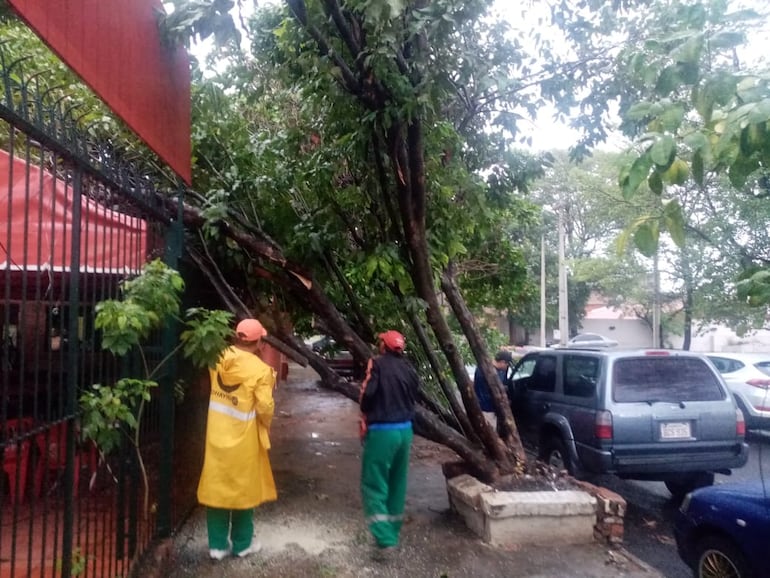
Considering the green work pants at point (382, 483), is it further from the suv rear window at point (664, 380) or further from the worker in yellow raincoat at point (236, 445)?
the suv rear window at point (664, 380)

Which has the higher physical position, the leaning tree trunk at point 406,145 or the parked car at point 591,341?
the leaning tree trunk at point 406,145

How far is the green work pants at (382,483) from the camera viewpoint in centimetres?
532

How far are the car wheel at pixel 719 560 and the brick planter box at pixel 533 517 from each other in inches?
43.6

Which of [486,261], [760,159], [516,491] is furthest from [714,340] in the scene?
[760,159]

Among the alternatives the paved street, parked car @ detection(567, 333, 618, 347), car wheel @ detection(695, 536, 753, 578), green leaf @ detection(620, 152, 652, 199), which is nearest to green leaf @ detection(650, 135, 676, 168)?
green leaf @ detection(620, 152, 652, 199)

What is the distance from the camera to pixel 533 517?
562cm

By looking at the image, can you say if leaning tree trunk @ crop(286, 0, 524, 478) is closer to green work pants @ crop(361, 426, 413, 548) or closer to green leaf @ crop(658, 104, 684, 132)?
green work pants @ crop(361, 426, 413, 548)

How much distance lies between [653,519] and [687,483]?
3.33 ft

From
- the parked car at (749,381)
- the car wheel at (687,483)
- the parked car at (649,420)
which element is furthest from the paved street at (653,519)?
the parked car at (749,381)

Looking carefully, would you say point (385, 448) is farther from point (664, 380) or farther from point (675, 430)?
point (664, 380)

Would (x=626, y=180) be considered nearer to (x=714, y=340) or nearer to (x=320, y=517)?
(x=320, y=517)

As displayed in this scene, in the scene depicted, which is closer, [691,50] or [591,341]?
[691,50]

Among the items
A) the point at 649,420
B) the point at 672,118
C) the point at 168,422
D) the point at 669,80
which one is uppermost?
the point at 669,80

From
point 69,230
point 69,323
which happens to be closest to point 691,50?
point 69,323
